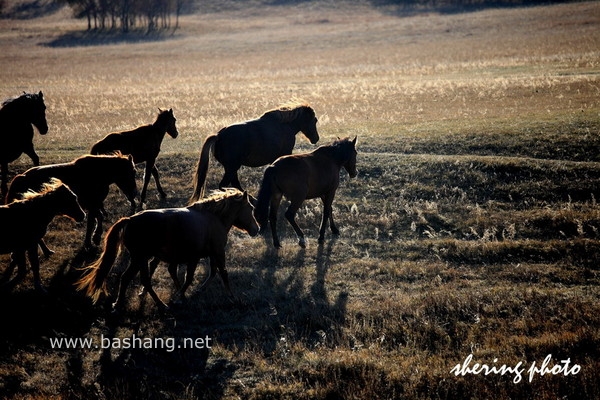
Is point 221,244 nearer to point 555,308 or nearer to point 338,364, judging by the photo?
point 338,364

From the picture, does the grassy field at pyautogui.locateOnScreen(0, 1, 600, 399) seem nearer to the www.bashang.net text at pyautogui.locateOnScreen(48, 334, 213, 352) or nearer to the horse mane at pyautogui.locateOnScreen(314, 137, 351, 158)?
the www.bashang.net text at pyautogui.locateOnScreen(48, 334, 213, 352)

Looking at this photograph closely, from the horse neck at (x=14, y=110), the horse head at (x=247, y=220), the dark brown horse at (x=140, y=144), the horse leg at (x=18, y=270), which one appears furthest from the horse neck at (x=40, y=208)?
the horse neck at (x=14, y=110)

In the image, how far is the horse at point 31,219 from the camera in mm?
9727

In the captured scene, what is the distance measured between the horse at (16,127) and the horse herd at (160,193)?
0.02 metres

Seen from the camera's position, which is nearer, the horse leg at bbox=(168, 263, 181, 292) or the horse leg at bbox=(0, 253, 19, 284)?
the horse leg at bbox=(168, 263, 181, 292)

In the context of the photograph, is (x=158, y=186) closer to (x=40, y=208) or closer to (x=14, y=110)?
(x=14, y=110)

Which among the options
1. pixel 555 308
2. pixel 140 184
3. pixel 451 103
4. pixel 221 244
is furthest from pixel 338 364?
pixel 451 103

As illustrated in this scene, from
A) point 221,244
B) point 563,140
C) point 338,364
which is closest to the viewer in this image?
point 338,364

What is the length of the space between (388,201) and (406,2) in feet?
371

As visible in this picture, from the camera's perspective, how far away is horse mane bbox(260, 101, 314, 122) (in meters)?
14.9

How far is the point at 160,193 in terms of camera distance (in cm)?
1533

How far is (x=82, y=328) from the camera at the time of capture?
910 centimetres

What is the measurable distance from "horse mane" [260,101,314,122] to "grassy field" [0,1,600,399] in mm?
2023

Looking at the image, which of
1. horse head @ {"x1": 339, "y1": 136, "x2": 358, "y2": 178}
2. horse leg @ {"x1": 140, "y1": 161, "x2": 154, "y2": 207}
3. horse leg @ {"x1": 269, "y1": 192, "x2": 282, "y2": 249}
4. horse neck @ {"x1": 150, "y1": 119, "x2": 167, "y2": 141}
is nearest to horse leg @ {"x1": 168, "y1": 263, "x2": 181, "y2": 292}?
horse leg @ {"x1": 269, "y1": 192, "x2": 282, "y2": 249}
